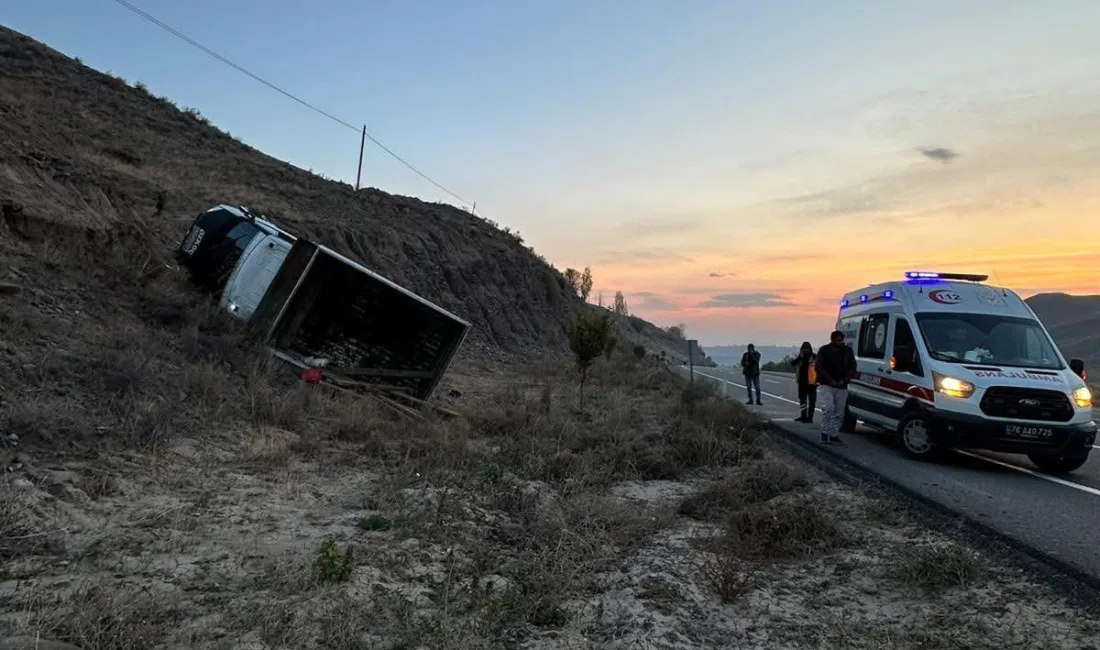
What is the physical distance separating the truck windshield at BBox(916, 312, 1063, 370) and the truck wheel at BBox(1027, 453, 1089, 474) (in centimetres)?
124

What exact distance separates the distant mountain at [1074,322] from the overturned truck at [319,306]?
52844mm

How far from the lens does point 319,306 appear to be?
13422 mm

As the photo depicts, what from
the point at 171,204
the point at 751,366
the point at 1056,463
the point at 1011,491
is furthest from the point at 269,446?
the point at 751,366

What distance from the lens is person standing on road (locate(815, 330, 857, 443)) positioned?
35.5 feet

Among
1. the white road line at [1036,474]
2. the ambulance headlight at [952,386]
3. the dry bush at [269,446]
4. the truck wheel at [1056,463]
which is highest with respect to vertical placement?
the ambulance headlight at [952,386]

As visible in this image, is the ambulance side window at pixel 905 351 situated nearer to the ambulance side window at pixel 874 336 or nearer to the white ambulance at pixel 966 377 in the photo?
the white ambulance at pixel 966 377

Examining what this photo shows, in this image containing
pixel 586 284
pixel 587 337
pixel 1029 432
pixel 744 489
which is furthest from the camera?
pixel 586 284

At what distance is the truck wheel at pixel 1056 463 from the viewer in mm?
9031

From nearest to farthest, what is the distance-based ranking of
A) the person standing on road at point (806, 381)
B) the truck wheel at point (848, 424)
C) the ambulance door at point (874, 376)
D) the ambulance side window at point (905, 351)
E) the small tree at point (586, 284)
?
the ambulance side window at point (905, 351)
the ambulance door at point (874, 376)
the truck wheel at point (848, 424)
the person standing on road at point (806, 381)
the small tree at point (586, 284)

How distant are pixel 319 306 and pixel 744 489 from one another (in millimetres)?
9133

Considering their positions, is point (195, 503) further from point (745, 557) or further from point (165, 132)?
point (165, 132)

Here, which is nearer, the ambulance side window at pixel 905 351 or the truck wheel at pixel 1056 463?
the truck wheel at pixel 1056 463

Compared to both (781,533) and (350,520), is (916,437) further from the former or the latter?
(350,520)

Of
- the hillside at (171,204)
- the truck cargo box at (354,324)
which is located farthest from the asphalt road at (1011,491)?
the hillside at (171,204)
